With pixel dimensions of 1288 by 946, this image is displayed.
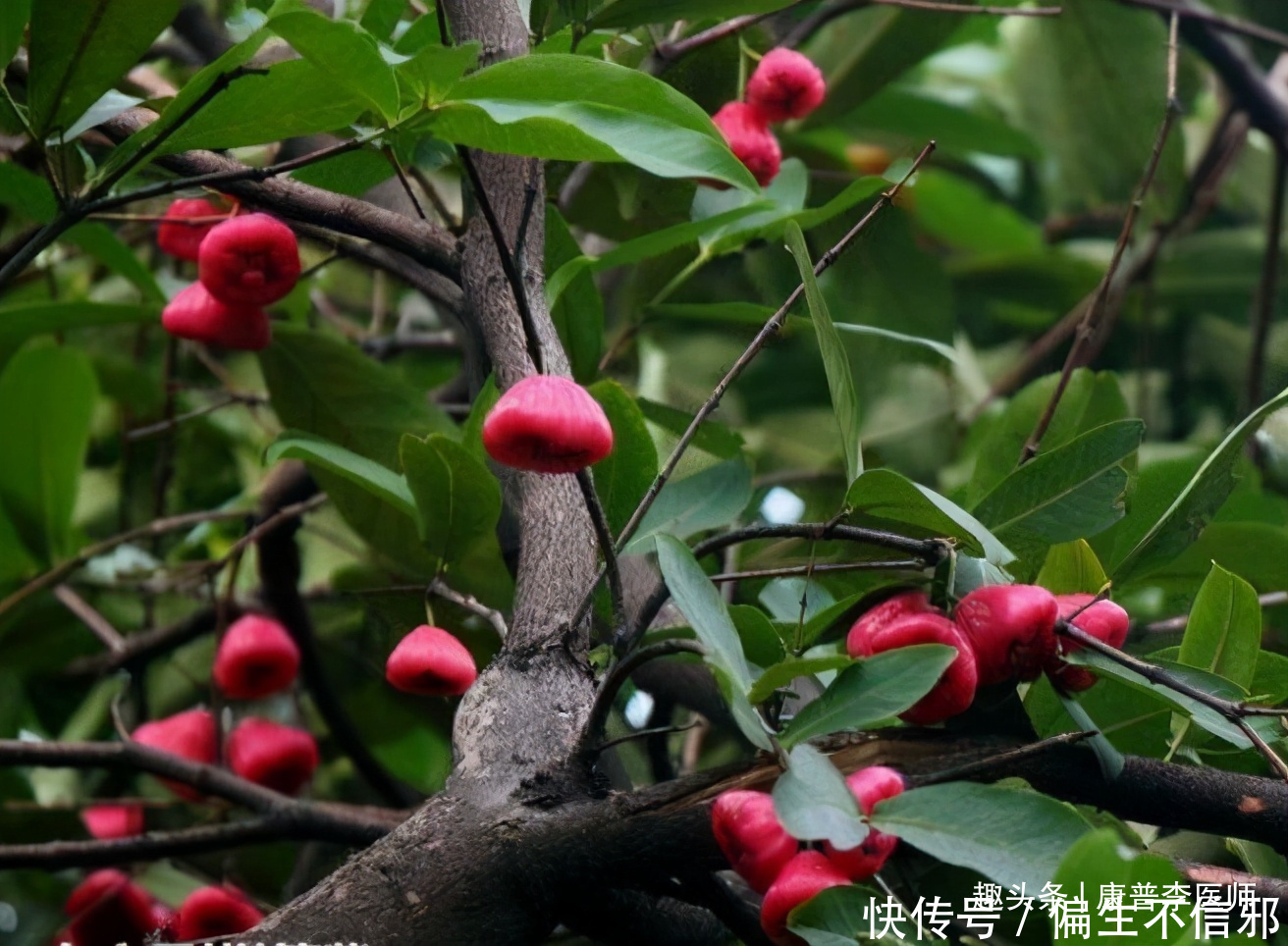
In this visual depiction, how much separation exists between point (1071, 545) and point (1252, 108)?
42.5 inches

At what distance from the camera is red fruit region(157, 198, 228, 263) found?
1036 mm

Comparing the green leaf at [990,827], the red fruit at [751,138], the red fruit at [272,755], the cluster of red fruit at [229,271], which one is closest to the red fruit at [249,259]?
the cluster of red fruit at [229,271]

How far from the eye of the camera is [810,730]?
0.59m

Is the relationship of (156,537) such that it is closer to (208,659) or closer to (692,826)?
(208,659)

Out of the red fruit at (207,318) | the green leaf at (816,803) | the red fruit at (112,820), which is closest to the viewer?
the green leaf at (816,803)

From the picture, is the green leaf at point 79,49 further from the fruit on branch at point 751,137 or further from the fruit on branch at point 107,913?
the fruit on branch at point 107,913

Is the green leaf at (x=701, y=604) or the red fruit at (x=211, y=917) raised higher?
the green leaf at (x=701, y=604)

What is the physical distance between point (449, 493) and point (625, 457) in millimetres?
111

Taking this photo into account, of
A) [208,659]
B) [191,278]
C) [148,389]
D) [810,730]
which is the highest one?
[191,278]

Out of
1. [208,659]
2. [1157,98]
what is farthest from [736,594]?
[1157,98]

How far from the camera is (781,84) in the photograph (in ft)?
3.40

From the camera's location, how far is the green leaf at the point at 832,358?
678mm

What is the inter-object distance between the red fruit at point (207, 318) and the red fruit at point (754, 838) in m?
0.58

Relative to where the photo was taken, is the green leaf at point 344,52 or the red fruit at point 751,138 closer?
the green leaf at point 344,52
